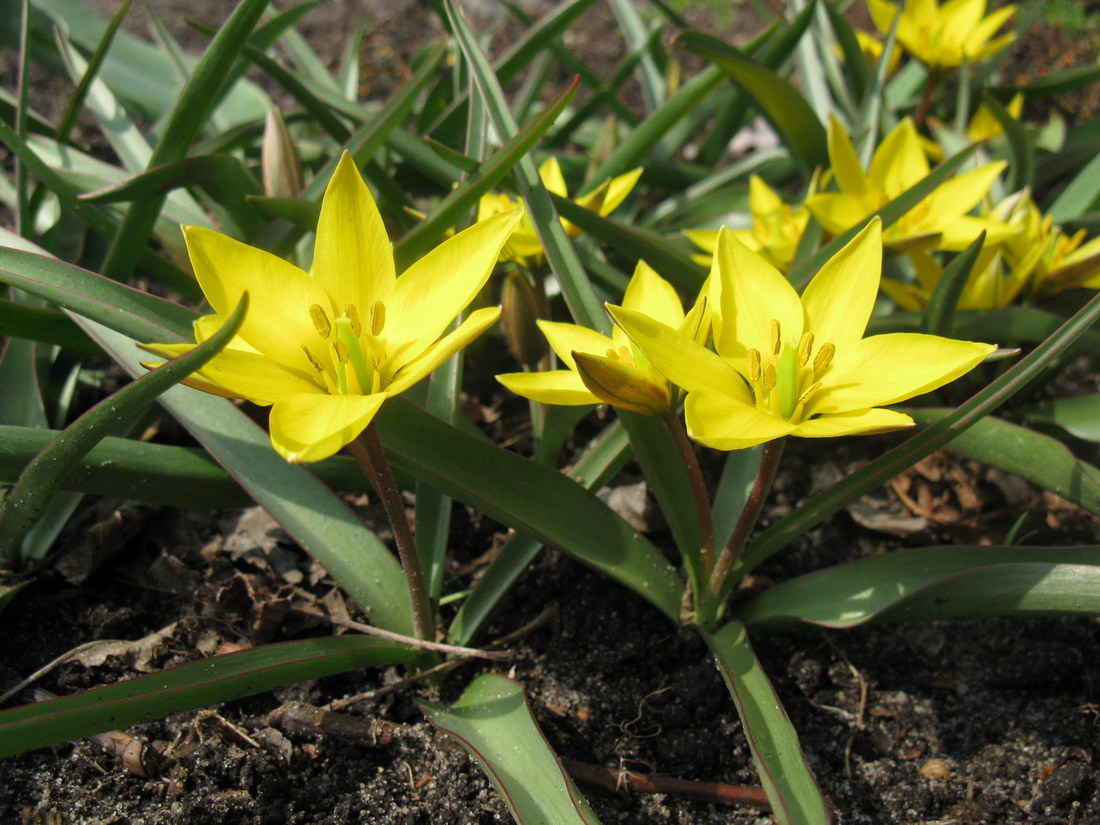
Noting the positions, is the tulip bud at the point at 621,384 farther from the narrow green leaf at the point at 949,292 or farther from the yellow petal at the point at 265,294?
the narrow green leaf at the point at 949,292

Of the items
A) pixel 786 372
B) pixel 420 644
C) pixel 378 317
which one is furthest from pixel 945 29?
pixel 420 644

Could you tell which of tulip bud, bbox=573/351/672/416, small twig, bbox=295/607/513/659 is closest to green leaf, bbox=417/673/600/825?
small twig, bbox=295/607/513/659

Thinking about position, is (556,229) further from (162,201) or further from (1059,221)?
(1059,221)

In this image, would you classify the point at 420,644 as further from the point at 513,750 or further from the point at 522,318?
the point at 522,318

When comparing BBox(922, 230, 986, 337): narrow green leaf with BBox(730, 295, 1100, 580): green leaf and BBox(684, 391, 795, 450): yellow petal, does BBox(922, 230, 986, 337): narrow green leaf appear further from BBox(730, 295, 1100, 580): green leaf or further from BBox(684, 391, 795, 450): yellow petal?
BBox(684, 391, 795, 450): yellow petal

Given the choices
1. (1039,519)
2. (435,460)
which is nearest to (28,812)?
(435,460)

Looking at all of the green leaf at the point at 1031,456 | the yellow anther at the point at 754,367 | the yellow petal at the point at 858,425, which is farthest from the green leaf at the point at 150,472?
the green leaf at the point at 1031,456
